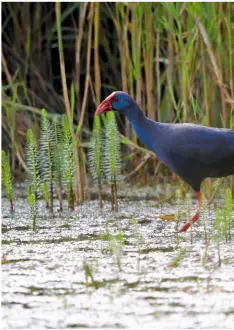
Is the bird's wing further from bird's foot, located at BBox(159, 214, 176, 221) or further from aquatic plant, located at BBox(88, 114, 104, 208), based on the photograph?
aquatic plant, located at BBox(88, 114, 104, 208)

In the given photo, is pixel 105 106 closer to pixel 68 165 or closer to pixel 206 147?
pixel 68 165

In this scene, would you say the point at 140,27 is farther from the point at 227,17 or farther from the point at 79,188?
the point at 79,188

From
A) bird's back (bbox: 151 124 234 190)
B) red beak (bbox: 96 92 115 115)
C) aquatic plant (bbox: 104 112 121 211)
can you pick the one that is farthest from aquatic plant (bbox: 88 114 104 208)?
bird's back (bbox: 151 124 234 190)

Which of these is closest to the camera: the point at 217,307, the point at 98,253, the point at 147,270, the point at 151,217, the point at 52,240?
the point at 217,307

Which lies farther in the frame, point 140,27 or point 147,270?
point 140,27

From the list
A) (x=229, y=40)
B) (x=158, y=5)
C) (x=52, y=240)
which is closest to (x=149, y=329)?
(x=52, y=240)

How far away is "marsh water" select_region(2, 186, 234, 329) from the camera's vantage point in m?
2.94

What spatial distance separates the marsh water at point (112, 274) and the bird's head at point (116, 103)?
22.4 inches

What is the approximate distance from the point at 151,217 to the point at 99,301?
1.75 m

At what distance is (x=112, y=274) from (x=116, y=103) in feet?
4.85

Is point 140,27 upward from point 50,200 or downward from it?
upward

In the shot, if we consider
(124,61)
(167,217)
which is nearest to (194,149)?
(167,217)

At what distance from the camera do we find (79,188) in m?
5.29

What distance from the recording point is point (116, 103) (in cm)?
479
